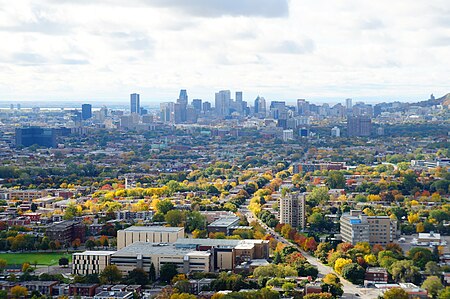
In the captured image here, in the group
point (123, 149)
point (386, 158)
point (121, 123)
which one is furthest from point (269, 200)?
point (121, 123)

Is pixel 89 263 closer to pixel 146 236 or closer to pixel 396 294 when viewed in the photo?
pixel 146 236

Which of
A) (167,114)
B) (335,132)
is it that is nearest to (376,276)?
(335,132)

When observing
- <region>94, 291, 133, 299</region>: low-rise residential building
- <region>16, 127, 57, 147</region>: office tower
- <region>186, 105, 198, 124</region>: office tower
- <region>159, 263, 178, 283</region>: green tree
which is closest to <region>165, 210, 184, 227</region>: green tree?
<region>159, 263, 178, 283</region>: green tree

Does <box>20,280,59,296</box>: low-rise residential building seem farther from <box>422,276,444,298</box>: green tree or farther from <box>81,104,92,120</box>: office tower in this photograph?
<box>81,104,92,120</box>: office tower

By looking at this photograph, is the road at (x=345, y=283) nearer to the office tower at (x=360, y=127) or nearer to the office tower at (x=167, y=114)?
the office tower at (x=360, y=127)

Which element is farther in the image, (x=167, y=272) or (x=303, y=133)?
(x=303, y=133)

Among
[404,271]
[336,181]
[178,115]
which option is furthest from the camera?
[178,115]
